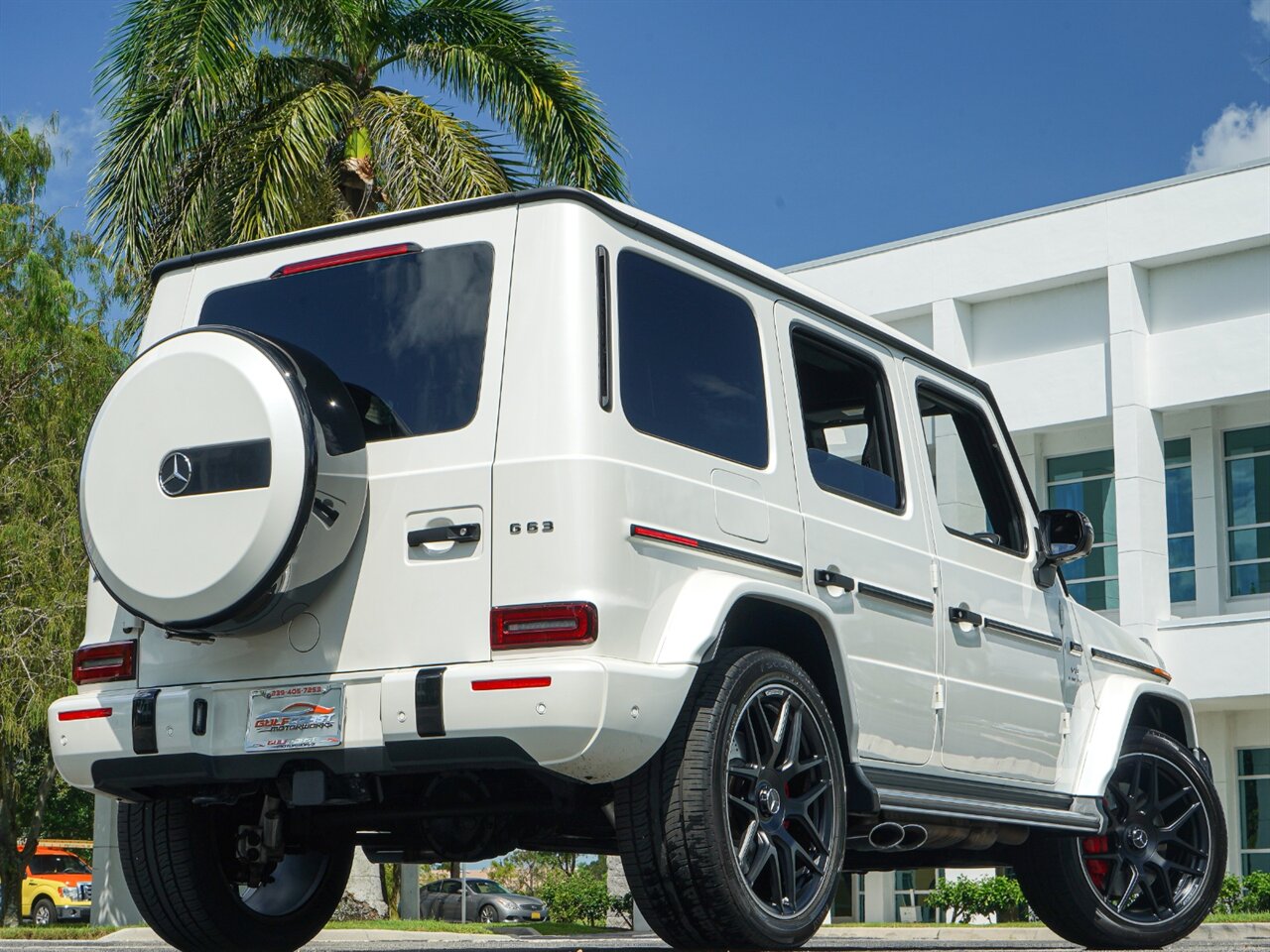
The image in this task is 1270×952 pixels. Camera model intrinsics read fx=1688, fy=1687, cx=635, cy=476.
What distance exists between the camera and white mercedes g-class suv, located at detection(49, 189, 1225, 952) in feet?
15.7

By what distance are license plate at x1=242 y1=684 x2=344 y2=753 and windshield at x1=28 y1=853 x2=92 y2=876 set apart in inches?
1669

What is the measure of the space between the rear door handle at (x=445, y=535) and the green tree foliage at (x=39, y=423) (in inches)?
673

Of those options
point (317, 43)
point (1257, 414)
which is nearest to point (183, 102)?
point (317, 43)

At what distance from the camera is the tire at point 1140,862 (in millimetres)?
7148

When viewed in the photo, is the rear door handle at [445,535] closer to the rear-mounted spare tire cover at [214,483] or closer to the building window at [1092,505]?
the rear-mounted spare tire cover at [214,483]

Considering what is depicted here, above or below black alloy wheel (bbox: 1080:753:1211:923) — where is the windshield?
below

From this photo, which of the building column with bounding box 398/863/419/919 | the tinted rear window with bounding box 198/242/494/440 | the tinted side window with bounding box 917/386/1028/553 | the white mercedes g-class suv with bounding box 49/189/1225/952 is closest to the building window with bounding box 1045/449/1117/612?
the building column with bounding box 398/863/419/919

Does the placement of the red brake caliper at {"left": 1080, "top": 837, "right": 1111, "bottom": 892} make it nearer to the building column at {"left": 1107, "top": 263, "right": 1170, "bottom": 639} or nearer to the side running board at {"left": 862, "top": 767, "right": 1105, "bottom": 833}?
the side running board at {"left": 862, "top": 767, "right": 1105, "bottom": 833}

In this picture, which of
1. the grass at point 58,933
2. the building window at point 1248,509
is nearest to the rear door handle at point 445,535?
the grass at point 58,933

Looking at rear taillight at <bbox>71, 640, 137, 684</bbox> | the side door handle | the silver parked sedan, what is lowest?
the silver parked sedan

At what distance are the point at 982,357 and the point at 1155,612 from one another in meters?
5.59

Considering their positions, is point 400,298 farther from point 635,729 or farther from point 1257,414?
point 1257,414

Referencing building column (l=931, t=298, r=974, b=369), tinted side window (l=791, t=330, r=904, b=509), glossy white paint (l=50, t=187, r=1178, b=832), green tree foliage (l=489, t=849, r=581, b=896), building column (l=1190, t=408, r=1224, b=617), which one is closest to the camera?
glossy white paint (l=50, t=187, r=1178, b=832)

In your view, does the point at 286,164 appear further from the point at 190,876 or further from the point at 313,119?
the point at 190,876
